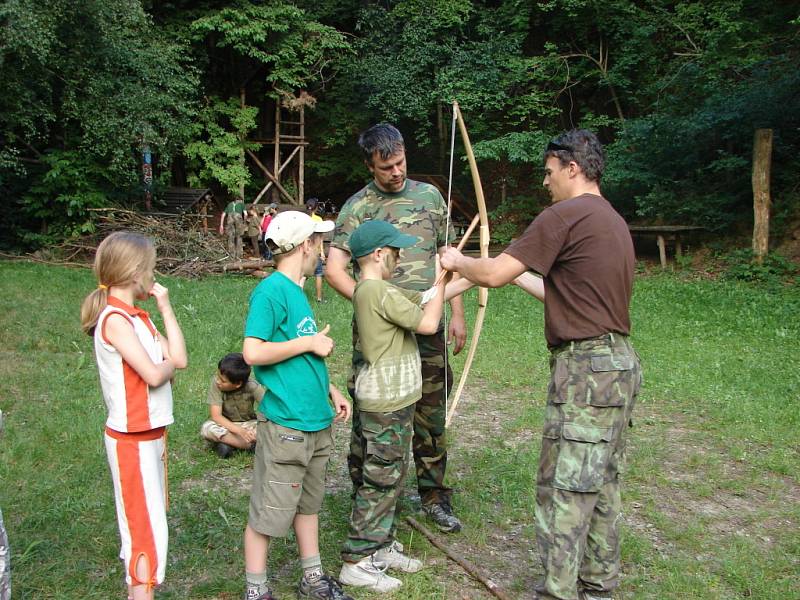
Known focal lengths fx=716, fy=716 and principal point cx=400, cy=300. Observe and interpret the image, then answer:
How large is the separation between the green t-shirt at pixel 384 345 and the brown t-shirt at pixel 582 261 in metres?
0.54

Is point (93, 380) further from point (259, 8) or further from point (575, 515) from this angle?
point (259, 8)

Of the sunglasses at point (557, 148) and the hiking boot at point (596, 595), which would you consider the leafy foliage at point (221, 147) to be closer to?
the sunglasses at point (557, 148)

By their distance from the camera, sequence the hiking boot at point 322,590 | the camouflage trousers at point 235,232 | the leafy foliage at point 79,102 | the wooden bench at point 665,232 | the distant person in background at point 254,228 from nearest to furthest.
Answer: the hiking boot at point 322,590 < the leafy foliage at point 79,102 < the wooden bench at point 665,232 < the camouflage trousers at point 235,232 < the distant person in background at point 254,228

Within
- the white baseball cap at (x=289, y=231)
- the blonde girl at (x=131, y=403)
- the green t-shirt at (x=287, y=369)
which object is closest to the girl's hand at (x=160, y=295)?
the blonde girl at (x=131, y=403)

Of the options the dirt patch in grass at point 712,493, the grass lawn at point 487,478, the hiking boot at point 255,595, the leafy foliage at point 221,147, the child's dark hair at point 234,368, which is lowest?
the dirt patch in grass at point 712,493

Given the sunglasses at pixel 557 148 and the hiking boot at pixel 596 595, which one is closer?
the sunglasses at pixel 557 148

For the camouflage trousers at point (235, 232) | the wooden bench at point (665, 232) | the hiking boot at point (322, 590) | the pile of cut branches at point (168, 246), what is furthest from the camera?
the camouflage trousers at point (235, 232)

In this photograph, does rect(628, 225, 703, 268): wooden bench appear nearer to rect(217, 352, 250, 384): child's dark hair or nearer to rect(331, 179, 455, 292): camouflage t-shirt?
rect(217, 352, 250, 384): child's dark hair

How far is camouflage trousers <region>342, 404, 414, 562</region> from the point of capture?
10.3ft

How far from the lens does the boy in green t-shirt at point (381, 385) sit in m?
3.06

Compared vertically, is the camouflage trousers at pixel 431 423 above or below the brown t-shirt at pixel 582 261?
below

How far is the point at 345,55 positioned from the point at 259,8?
3.03 m

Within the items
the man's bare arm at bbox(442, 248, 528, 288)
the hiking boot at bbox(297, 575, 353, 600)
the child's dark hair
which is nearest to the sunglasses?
the man's bare arm at bbox(442, 248, 528, 288)

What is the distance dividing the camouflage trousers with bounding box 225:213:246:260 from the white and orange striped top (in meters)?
15.6
